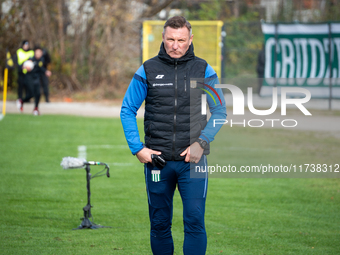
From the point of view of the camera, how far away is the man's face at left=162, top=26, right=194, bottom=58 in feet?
14.0

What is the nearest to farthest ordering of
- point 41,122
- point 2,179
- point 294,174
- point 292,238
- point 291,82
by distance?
point 292,238 < point 2,179 < point 294,174 < point 41,122 < point 291,82

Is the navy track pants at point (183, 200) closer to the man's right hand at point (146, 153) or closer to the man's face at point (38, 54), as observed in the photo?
the man's right hand at point (146, 153)

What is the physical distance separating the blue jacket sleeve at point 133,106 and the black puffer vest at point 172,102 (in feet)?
0.18

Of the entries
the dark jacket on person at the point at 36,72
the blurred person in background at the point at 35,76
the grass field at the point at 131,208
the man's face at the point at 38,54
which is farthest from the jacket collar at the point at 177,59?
the man's face at the point at 38,54

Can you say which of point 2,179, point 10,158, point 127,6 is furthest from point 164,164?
point 127,6

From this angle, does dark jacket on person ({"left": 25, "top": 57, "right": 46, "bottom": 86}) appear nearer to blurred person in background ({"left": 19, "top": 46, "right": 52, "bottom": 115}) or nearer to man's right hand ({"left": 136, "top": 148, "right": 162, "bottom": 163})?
blurred person in background ({"left": 19, "top": 46, "right": 52, "bottom": 115})

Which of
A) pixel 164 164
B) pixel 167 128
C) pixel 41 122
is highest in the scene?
pixel 167 128

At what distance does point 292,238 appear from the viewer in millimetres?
6133

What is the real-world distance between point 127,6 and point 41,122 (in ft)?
33.8

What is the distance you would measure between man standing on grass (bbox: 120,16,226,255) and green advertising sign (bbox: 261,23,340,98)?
13660 mm

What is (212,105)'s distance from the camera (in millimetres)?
4496

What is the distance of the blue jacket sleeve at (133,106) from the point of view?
434 cm

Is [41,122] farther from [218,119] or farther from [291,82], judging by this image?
[218,119]

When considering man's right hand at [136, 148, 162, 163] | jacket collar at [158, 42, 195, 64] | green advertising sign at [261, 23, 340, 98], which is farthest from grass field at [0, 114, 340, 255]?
green advertising sign at [261, 23, 340, 98]
